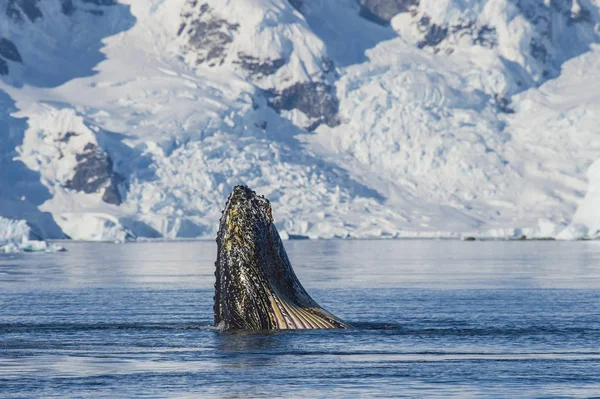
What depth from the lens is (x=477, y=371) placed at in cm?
2634

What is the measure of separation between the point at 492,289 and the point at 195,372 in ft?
114

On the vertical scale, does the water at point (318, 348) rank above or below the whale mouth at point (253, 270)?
below

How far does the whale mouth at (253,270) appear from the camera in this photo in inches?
1138

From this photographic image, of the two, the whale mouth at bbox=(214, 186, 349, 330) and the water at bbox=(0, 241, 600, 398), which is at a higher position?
the whale mouth at bbox=(214, 186, 349, 330)

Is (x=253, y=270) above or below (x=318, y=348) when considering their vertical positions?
above

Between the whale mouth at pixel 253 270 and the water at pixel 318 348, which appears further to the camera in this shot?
the whale mouth at pixel 253 270

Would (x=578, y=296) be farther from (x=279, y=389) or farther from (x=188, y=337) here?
(x=279, y=389)

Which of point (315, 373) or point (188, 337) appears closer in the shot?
point (315, 373)

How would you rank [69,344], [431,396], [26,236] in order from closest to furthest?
1. [431,396]
2. [69,344]
3. [26,236]

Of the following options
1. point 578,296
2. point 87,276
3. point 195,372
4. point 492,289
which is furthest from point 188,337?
point 87,276

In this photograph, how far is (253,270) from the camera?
28906mm

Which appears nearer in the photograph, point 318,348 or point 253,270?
point 253,270

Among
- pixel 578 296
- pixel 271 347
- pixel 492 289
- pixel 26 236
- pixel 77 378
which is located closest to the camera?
pixel 77 378

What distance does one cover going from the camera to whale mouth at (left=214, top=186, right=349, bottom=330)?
1138 inches
